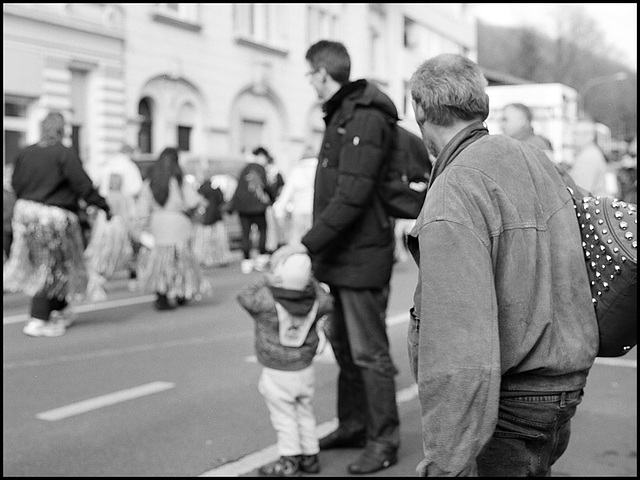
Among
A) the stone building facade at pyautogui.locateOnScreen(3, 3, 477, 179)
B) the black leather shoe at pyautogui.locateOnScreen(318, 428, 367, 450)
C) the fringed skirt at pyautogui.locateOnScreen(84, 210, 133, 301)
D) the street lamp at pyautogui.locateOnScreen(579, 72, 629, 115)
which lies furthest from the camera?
the street lamp at pyautogui.locateOnScreen(579, 72, 629, 115)

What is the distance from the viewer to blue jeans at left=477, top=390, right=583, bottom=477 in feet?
8.92

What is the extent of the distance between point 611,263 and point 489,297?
436mm

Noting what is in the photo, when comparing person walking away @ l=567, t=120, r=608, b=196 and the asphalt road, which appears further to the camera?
person walking away @ l=567, t=120, r=608, b=196

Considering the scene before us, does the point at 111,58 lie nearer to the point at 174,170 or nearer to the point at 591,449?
the point at 174,170

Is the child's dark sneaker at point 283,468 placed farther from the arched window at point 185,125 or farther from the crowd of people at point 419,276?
the arched window at point 185,125

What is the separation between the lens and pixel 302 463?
486 centimetres

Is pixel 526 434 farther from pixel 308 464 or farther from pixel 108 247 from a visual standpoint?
pixel 108 247

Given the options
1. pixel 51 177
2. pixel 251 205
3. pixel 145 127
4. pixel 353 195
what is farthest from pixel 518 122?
pixel 145 127

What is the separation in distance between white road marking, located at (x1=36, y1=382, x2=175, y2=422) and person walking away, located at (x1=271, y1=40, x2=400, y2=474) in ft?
6.74

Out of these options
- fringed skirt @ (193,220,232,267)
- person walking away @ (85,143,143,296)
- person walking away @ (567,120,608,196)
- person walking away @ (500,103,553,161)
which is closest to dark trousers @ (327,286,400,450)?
person walking away @ (500,103,553,161)

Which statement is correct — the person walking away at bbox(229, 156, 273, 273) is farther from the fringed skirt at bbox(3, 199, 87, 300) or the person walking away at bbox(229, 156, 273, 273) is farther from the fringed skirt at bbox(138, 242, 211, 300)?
the fringed skirt at bbox(3, 199, 87, 300)

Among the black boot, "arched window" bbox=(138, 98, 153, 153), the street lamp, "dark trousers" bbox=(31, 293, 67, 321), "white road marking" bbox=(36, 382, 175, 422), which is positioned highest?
the street lamp

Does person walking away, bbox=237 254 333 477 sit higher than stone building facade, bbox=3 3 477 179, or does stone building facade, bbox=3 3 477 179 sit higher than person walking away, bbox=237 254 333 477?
stone building facade, bbox=3 3 477 179

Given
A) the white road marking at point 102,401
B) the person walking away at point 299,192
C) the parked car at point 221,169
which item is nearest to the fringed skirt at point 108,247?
the person walking away at point 299,192
